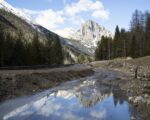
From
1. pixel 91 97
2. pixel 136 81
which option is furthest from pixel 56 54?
pixel 91 97

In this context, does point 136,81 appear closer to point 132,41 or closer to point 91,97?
point 91,97

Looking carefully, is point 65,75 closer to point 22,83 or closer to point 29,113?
point 22,83

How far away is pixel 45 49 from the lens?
92.4 meters

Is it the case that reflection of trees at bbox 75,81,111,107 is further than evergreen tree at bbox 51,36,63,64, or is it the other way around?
evergreen tree at bbox 51,36,63,64

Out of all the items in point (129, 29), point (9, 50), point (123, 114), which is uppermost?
point (129, 29)

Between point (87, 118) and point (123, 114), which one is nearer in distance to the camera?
point (87, 118)

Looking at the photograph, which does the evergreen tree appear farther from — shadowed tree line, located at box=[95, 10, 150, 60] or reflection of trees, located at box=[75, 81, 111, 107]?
reflection of trees, located at box=[75, 81, 111, 107]

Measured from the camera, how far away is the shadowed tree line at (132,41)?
307ft

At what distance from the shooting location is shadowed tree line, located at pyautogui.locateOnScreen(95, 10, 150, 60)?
93500mm

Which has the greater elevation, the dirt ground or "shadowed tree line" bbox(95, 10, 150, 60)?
"shadowed tree line" bbox(95, 10, 150, 60)

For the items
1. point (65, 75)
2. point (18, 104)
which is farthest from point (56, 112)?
point (65, 75)

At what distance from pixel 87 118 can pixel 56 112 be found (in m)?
2.54

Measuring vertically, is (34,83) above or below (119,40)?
below

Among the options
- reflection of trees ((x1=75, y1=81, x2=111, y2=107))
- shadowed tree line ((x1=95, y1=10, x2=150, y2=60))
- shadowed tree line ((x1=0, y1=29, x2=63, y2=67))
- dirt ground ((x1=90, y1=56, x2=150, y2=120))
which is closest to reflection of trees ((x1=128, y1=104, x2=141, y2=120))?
dirt ground ((x1=90, y1=56, x2=150, y2=120))
